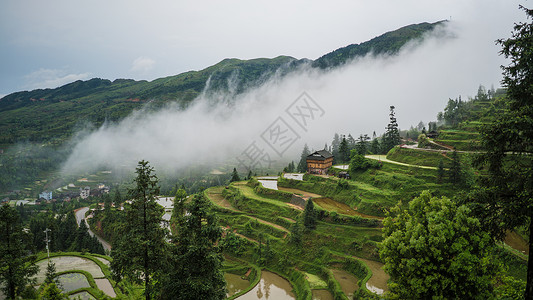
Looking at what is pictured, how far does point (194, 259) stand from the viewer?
1641 centimetres

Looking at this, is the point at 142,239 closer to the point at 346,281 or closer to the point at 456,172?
the point at 346,281

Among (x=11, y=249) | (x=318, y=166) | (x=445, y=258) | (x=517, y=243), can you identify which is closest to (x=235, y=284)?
(x=11, y=249)

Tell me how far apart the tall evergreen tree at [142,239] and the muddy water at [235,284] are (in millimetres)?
22639

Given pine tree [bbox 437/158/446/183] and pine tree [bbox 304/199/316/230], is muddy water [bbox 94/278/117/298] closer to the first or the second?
pine tree [bbox 304/199/316/230]

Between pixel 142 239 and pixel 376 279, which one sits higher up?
pixel 142 239

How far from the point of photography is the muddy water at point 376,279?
100 ft

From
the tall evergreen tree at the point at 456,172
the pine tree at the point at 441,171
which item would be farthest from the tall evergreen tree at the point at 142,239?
the pine tree at the point at 441,171

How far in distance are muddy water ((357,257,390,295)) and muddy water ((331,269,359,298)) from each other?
2.13 m

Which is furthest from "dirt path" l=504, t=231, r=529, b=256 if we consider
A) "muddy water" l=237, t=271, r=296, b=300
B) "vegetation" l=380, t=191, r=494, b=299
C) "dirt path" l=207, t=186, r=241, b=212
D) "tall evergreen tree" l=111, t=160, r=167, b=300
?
"dirt path" l=207, t=186, r=241, b=212

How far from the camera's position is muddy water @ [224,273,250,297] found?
122 feet

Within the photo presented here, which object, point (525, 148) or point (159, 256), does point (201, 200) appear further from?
point (525, 148)

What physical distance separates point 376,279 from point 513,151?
2744cm

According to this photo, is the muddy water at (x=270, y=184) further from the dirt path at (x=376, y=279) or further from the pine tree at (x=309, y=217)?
the dirt path at (x=376, y=279)

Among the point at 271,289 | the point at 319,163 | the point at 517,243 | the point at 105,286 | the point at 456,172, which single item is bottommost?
the point at 271,289
